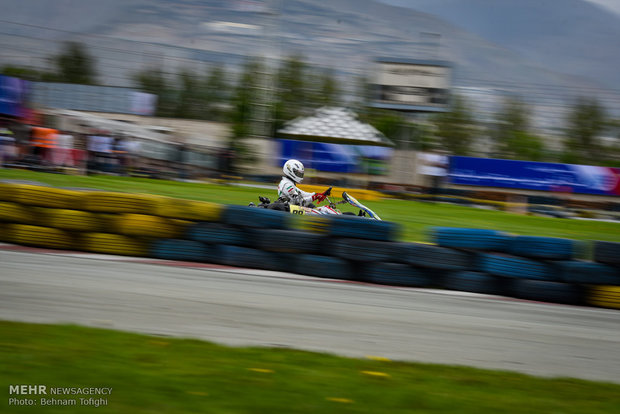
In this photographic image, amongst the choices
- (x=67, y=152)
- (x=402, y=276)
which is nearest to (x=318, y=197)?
(x=402, y=276)

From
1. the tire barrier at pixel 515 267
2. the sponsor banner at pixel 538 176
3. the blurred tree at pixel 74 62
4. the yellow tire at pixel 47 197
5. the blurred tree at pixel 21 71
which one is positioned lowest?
the sponsor banner at pixel 538 176

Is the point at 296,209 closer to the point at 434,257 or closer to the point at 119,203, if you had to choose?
the point at 119,203

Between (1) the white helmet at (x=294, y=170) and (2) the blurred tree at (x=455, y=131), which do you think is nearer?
(1) the white helmet at (x=294, y=170)

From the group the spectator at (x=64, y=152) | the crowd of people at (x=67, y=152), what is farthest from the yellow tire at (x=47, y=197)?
the spectator at (x=64, y=152)

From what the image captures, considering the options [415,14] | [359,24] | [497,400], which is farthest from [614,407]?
[415,14]

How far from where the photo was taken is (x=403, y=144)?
30234 mm

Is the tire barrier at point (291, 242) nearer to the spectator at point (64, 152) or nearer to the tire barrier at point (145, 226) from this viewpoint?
the tire barrier at point (145, 226)

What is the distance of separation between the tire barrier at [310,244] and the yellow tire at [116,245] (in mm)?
12

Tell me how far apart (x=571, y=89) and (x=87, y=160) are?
22090mm

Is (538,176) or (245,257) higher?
(245,257)

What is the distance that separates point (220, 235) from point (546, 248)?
378 cm

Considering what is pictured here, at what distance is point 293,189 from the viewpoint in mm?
10523

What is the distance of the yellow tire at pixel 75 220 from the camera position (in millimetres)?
7406

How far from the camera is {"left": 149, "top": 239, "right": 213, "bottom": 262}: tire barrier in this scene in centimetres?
734
